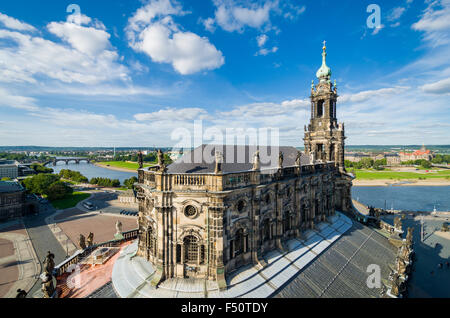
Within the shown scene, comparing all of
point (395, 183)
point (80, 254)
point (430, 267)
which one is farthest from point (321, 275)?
point (395, 183)

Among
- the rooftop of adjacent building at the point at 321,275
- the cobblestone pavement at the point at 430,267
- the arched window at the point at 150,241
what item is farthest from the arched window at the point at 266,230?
the cobblestone pavement at the point at 430,267

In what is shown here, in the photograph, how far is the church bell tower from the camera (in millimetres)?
37812

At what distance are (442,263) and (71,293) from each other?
48.5 m

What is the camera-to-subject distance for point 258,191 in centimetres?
1998

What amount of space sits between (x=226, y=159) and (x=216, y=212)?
7727 mm

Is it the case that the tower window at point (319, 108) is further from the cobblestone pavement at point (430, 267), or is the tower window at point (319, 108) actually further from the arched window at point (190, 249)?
the arched window at point (190, 249)

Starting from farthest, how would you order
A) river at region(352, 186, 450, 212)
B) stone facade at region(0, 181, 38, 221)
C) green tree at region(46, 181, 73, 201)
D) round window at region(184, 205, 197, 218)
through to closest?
river at region(352, 186, 450, 212)
green tree at region(46, 181, 73, 201)
stone facade at region(0, 181, 38, 221)
round window at region(184, 205, 197, 218)

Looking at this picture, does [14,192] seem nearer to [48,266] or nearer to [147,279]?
[48,266]

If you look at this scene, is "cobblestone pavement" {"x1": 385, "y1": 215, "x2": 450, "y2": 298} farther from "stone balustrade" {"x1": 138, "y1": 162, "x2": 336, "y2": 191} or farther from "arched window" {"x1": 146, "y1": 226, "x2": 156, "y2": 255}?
"arched window" {"x1": 146, "y1": 226, "x2": 156, "y2": 255}

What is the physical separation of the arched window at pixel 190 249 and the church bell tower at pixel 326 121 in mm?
28618

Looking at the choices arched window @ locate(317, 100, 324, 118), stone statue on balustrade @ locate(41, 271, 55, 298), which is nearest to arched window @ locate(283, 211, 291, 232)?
stone statue on balustrade @ locate(41, 271, 55, 298)

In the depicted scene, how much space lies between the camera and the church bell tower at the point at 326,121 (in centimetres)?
3781

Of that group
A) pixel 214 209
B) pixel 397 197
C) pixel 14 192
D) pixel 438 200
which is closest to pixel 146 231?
pixel 214 209

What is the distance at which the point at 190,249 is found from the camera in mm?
18016
